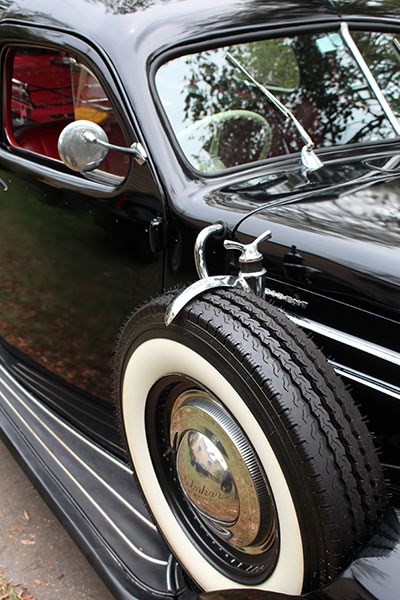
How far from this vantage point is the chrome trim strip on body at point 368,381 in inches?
59.5

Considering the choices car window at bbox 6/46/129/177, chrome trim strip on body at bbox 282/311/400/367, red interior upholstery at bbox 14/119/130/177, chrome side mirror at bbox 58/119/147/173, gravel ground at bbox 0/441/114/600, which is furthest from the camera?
red interior upholstery at bbox 14/119/130/177

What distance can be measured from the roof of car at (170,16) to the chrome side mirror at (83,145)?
0.39 meters

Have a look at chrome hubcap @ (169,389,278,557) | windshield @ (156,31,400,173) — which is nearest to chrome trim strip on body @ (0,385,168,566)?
chrome hubcap @ (169,389,278,557)

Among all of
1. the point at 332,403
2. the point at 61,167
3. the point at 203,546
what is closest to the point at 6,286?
the point at 61,167

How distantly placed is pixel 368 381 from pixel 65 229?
4.36 ft

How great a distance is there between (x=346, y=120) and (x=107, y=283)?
1043mm

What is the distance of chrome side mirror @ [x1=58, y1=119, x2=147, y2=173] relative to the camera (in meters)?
1.85

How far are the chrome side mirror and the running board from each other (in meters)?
1.08

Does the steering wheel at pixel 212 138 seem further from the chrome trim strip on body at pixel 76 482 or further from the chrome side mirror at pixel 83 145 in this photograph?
the chrome trim strip on body at pixel 76 482

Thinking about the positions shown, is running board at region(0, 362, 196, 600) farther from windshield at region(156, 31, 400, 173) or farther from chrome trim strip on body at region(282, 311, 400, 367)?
windshield at region(156, 31, 400, 173)

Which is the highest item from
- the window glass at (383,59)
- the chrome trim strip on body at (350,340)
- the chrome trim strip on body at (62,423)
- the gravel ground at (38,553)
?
the window glass at (383,59)

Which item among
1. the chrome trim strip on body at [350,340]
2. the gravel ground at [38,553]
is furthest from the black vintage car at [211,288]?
the gravel ground at [38,553]

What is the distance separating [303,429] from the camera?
4.29 ft

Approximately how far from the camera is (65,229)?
2389 millimetres
